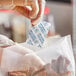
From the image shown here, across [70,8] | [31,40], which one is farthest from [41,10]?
[70,8]

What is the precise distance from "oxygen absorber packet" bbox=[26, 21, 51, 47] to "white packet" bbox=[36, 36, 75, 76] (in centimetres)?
3

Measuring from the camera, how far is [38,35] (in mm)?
490

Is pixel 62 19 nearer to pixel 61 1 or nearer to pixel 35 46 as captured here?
pixel 61 1

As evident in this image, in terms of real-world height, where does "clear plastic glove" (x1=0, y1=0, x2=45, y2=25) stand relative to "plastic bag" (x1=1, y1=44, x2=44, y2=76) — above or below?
above

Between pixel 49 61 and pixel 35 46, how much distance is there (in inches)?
2.3

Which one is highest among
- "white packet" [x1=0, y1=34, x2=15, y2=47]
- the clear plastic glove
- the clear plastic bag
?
the clear plastic glove

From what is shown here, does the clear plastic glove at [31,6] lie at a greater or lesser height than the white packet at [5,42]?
greater

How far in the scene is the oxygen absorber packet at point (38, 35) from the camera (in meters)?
0.49

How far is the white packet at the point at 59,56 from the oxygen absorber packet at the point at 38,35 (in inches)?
1.0

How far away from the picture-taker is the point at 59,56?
17.4 inches

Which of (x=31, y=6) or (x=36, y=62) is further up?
(x=31, y=6)

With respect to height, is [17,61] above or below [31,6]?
below

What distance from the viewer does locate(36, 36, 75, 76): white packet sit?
1.42 ft

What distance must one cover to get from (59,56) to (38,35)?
0.26 feet
